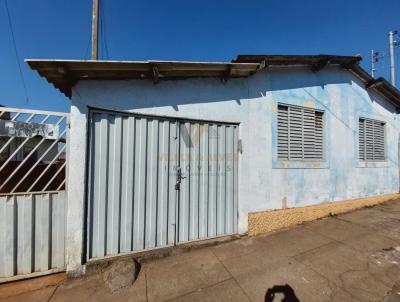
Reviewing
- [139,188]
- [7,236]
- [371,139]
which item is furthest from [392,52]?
[7,236]

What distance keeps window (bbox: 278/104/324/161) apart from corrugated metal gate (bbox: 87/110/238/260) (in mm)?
1457

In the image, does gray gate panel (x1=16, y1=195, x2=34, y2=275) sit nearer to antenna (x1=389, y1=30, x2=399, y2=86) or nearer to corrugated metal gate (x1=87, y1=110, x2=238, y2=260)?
corrugated metal gate (x1=87, y1=110, x2=238, y2=260)

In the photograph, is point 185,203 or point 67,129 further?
point 185,203

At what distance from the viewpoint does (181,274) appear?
10.6 feet

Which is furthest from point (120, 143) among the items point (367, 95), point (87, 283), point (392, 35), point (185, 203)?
point (392, 35)

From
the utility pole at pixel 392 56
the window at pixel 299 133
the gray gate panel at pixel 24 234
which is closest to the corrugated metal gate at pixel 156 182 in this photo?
the gray gate panel at pixel 24 234

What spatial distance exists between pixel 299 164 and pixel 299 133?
782mm

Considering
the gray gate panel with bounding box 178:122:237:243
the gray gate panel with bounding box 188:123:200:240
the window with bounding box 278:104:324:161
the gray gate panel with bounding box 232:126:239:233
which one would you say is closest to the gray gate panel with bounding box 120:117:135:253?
the gray gate panel with bounding box 178:122:237:243

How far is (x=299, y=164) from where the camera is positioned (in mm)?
5195

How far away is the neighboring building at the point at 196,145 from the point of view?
3.37m

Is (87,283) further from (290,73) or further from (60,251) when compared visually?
(290,73)

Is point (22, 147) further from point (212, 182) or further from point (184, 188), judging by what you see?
point (212, 182)

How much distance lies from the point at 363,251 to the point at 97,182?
482 cm

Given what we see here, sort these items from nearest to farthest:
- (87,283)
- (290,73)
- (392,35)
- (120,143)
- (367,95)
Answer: (87,283), (120,143), (290,73), (367,95), (392,35)
